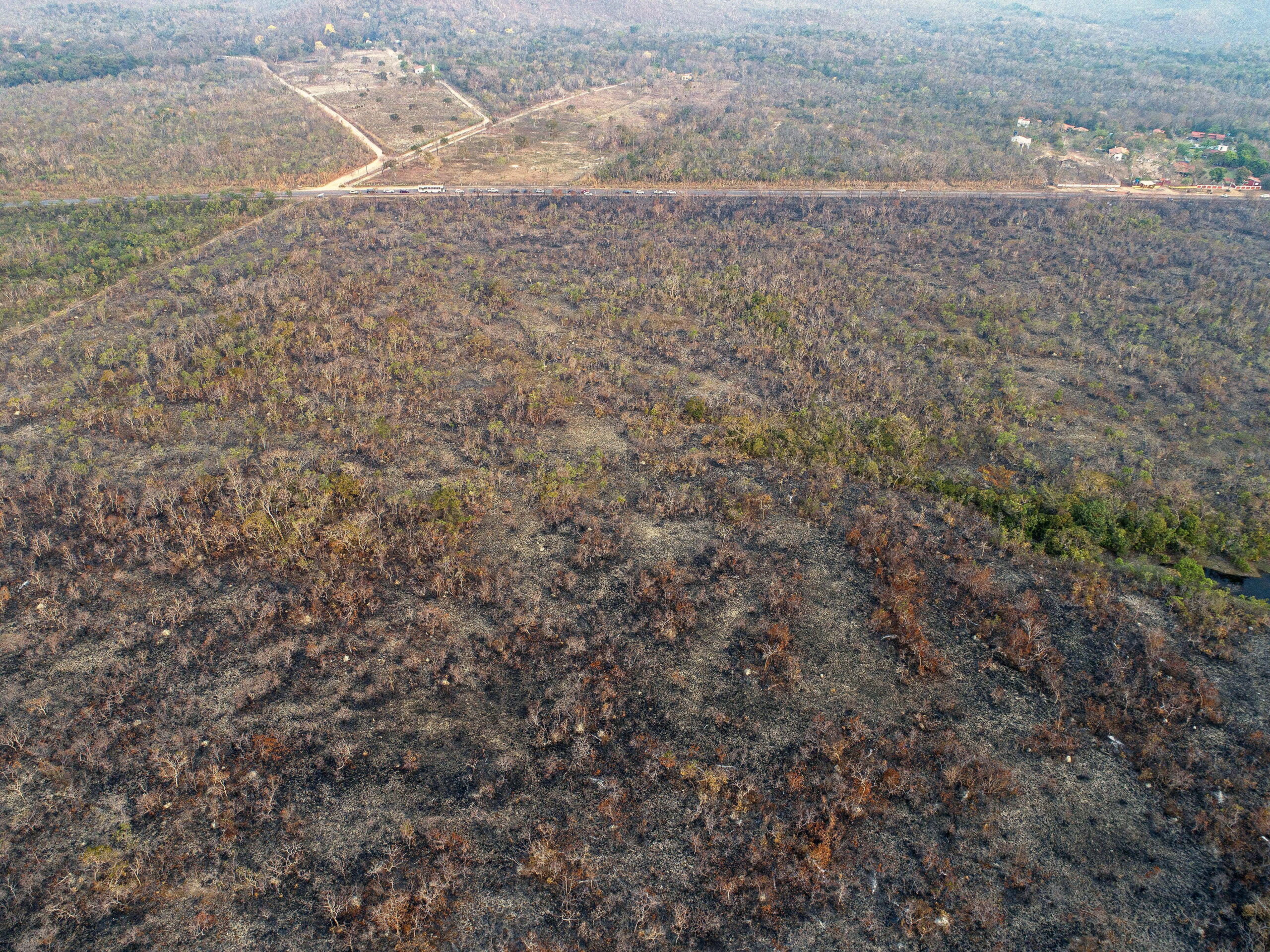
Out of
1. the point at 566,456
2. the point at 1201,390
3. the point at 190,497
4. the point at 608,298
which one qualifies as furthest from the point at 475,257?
the point at 1201,390

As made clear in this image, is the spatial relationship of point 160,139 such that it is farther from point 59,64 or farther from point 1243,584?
point 1243,584

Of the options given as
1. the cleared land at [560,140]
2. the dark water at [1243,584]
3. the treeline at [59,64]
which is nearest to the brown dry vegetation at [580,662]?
the dark water at [1243,584]

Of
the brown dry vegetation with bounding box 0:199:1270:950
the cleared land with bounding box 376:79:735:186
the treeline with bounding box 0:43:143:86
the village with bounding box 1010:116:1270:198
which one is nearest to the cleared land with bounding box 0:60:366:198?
A: the treeline with bounding box 0:43:143:86

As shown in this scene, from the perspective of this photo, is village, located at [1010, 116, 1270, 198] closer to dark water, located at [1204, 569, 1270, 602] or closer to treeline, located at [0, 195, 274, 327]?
dark water, located at [1204, 569, 1270, 602]

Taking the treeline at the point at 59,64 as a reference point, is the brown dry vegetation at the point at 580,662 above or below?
below

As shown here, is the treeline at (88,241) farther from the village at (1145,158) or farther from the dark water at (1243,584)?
the village at (1145,158)

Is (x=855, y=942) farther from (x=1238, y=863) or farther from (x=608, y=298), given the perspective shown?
(x=608, y=298)

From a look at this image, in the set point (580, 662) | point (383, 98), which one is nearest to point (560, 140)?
point (383, 98)
